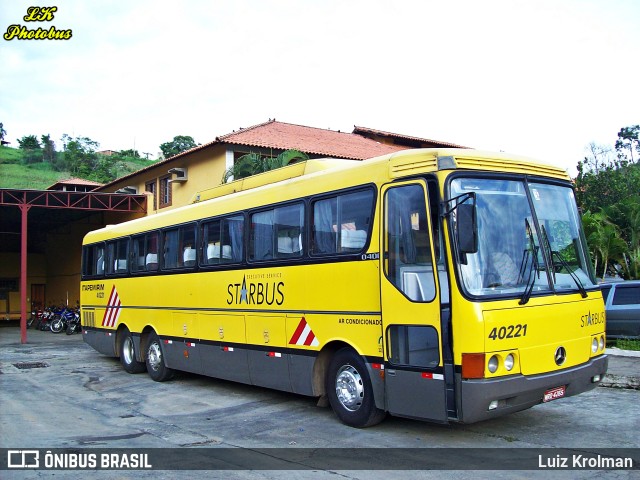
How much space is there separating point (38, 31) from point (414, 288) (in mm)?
7945

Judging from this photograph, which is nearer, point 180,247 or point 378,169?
point 378,169

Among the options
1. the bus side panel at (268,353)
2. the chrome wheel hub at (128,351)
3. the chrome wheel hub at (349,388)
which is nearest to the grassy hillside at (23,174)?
the chrome wheel hub at (128,351)

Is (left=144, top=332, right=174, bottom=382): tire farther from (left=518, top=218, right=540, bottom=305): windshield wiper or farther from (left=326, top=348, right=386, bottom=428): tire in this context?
(left=518, top=218, right=540, bottom=305): windshield wiper

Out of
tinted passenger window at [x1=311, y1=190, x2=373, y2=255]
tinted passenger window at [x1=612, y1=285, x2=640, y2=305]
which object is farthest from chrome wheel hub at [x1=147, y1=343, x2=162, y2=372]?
tinted passenger window at [x1=612, y1=285, x2=640, y2=305]

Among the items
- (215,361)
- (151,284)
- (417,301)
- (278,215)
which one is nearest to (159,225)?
(151,284)

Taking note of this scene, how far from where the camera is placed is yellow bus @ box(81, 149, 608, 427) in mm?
6504

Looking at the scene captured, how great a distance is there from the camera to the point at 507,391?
21.0ft

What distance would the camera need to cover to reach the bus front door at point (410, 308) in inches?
263

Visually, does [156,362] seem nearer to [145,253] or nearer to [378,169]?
[145,253]

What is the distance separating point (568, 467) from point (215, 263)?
6544 millimetres

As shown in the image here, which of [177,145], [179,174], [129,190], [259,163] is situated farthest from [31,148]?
[259,163]

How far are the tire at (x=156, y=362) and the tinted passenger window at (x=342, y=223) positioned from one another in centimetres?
565

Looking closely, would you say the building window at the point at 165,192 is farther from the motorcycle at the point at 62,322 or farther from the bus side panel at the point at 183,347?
the bus side panel at the point at 183,347

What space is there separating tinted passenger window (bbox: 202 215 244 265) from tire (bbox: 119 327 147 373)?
391 cm
